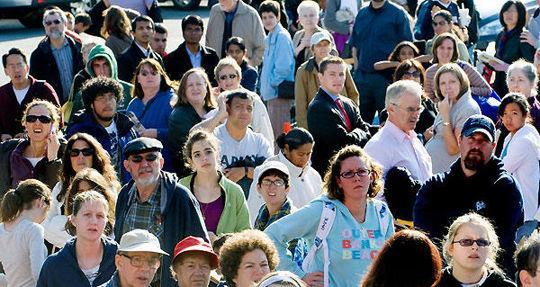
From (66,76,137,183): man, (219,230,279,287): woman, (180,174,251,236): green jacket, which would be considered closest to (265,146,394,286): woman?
(219,230,279,287): woman

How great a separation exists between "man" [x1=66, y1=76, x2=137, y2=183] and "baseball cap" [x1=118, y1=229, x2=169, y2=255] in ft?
12.3

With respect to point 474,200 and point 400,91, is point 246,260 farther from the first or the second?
point 400,91

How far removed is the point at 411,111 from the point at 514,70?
278cm

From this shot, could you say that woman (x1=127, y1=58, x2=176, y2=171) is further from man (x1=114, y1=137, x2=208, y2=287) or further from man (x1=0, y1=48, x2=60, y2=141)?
man (x1=114, y1=137, x2=208, y2=287)

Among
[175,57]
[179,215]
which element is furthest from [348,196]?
[175,57]

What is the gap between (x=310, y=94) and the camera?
14523 millimetres

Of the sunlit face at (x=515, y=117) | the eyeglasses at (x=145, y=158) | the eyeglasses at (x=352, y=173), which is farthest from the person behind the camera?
the sunlit face at (x=515, y=117)

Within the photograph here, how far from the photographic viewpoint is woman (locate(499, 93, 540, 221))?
11477 mm

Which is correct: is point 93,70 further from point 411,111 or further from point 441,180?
point 441,180

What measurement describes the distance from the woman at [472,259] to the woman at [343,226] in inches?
26.1

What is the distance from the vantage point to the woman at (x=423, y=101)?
42.8 feet

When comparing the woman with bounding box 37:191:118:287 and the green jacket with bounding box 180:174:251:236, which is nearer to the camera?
the woman with bounding box 37:191:118:287

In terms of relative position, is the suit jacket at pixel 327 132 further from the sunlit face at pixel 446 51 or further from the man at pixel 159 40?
the man at pixel 159 40

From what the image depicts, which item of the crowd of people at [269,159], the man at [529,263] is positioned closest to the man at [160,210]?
the crowd of people at [269,159]
